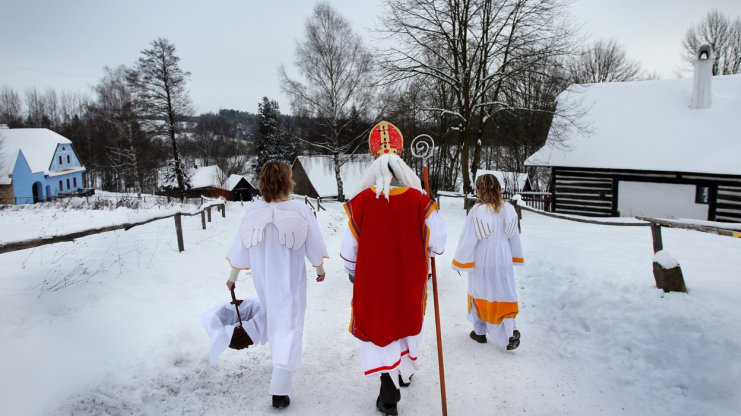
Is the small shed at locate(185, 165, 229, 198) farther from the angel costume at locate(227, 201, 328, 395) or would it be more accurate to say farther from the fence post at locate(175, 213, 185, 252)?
the angel costume at locate(227, 201, 328, 395)

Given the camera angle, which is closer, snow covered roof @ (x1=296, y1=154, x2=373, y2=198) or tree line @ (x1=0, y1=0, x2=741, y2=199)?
tree line @ (x1=0, y1=0, x2=741, y2=199)

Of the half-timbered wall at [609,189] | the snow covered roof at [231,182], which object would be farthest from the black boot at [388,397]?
the snow covered roof at [231,182]

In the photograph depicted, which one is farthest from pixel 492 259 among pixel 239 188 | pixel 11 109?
pixel 11 109

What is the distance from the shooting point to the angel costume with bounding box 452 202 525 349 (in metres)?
→ 3.90

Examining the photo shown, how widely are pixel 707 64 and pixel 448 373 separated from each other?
1457 cm

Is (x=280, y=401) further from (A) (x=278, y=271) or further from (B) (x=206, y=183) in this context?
(B) (x=206, y=183)

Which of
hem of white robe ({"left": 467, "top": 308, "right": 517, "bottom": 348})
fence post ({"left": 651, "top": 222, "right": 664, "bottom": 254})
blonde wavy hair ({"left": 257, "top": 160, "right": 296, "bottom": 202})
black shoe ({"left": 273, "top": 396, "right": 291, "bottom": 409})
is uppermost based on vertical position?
blonde wavy hair ({"left": 257, "top": 160, "right": 296, "bottom": 202})

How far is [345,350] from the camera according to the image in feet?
12.9

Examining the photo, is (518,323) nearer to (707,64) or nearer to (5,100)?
(707,64)

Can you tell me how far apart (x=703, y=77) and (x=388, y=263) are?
1478 centimetres

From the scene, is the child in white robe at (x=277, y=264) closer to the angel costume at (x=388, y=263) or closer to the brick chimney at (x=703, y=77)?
the angel costume at (x=388, y=263)

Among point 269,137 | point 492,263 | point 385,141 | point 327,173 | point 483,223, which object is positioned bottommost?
point 492,263

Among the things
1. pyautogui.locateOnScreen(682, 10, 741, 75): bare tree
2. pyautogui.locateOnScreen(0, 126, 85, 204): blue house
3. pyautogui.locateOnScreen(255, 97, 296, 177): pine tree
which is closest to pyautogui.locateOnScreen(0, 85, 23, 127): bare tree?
pyautogui.locateOnScreen(0, 126, 85, 204): blue house

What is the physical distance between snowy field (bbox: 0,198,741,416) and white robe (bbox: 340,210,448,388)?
353 millimetres
